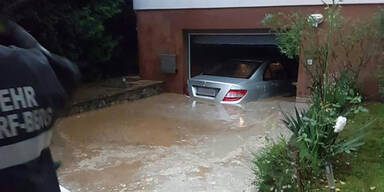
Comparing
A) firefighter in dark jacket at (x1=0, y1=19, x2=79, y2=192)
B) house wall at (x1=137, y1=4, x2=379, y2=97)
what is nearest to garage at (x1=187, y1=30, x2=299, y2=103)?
house wall at (x1=137, y1=4, x2=379, y2=97)

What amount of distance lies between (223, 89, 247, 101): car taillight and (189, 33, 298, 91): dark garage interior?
49.2 inches

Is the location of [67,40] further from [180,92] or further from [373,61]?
[373,61]

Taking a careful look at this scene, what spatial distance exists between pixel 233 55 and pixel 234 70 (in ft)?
10.5

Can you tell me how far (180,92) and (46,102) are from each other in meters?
10.3

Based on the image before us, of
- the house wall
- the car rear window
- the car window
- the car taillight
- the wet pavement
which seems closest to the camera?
the wet pavement

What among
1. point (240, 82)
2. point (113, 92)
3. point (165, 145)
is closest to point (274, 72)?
point (240, 82)

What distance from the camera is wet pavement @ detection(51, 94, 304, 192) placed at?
5.07 metres

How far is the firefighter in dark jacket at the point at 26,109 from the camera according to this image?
4.05 ft

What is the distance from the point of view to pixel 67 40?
9938mm

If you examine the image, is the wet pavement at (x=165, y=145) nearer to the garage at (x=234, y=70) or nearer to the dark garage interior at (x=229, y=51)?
the garage at (x=234, y=70)

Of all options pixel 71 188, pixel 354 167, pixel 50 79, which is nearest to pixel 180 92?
pixel 71 188

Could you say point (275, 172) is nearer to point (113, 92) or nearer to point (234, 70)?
point (234, 70)

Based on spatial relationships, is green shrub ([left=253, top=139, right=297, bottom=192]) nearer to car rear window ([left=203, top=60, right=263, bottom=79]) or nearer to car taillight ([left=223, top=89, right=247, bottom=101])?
car taillight ([left=223, top=89, right=247, bottom=101])

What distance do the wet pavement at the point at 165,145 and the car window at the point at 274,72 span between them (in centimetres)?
80
